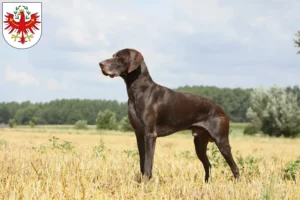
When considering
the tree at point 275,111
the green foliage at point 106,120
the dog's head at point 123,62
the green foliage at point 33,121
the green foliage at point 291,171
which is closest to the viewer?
the dog's head at point 123,62

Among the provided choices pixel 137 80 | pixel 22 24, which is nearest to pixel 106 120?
pixel 22 24

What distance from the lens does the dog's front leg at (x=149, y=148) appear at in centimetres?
878

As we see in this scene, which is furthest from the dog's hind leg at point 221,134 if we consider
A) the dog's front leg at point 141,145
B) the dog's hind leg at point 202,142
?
the dog's front leg at point 141,145

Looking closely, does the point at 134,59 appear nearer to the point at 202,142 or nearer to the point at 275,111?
the point at 202,142

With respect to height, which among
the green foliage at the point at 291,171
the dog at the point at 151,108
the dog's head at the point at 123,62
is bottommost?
the green foliage at the point at 291,171

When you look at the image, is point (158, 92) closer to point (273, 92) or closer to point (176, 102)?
point (176, 102)

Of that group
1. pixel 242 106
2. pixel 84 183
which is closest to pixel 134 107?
Answer: pixel 84 183

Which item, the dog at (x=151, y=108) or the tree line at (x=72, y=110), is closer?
the dog at (x=151, y=108)

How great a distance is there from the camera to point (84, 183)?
24.2 feet

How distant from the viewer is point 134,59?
28.8 feet

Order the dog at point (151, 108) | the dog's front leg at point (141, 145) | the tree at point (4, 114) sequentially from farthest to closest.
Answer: the tree at point (4, 114)
the dog's front leg at point (141, 145)
the dog at point (151, 108)

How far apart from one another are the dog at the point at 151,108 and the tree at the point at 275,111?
53.9m

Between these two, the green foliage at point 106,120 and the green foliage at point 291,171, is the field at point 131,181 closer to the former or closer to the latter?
the green foliage at point 291,171

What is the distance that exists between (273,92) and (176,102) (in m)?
58.9
